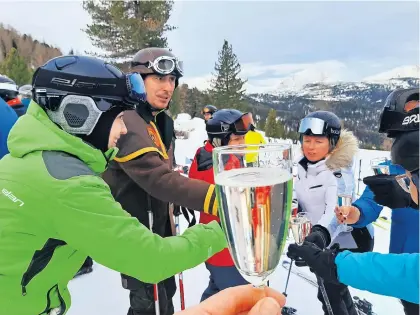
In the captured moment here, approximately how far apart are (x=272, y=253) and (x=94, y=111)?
1.09m

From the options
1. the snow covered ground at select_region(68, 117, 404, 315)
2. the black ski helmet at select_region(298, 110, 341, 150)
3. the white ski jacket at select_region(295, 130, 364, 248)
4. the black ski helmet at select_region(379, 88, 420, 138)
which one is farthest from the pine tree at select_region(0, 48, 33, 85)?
the black ski helmet at select_region(379, 88, 420, 138)

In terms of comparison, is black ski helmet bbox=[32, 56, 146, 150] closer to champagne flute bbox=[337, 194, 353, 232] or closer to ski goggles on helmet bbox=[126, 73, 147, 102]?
ski goggles on helmet bbox=[126, 73, 147, 102]

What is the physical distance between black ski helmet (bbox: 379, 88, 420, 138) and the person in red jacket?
1378 millimetres

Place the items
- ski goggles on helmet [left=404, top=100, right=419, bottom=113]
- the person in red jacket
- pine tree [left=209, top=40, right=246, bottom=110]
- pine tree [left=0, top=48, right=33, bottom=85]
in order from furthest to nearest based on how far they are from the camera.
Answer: pine tree [left=209, top=40, right=246, bottom=110] < pine tree [left=0, top=48, right=33, bottom=85] < the person in red jacket < ski goggles on helmet [left=404, top=100, right=419, bottom=113]

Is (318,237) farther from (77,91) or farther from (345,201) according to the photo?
(77,91)

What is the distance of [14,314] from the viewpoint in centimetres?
149

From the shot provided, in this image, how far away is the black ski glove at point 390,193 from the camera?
7.25 ft

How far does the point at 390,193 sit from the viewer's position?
2215 mm

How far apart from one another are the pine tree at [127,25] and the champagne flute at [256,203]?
83.1ft

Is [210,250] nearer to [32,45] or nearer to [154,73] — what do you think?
[154,73]

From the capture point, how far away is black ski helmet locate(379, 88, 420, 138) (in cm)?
166

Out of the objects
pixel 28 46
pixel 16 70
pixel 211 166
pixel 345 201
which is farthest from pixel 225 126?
pixel 28 46

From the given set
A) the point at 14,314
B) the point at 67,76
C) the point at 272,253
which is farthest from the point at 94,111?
the point at 272,253

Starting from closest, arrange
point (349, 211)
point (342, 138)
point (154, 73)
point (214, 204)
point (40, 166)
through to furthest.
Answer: point (40, 166)
point (214, 204)
point (349, 211)
point (154, 73)
point (342, 138)
